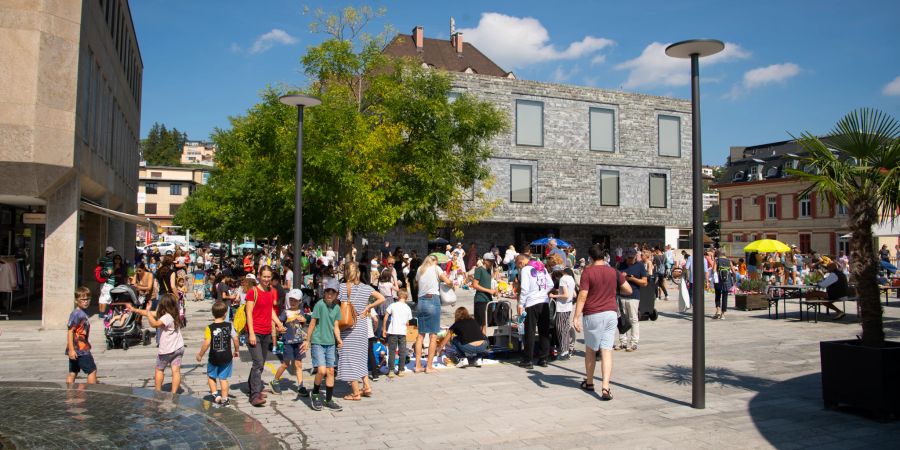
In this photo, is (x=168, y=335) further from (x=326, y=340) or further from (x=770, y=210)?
(x=770, y=210)

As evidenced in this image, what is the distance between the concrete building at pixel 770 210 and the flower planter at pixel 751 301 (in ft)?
115

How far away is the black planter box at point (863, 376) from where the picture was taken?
22.2 feet

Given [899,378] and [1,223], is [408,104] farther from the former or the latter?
[899,378]

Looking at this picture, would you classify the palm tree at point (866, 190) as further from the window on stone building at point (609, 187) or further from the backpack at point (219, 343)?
the window on stone building at point (609, 187)

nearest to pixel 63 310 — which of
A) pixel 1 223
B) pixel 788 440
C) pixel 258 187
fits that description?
pixel 1 223

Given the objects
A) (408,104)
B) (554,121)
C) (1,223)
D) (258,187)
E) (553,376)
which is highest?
(554,121)

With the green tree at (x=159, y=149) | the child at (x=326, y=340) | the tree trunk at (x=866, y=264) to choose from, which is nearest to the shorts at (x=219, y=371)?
the child at (x=326, y=340)

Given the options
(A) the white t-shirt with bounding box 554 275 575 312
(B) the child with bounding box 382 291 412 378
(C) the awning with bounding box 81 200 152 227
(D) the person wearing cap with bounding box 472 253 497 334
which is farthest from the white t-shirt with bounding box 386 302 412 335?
(C) the awning with bounding box 81 200 152 227

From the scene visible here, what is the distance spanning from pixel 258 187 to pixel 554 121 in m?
21.4

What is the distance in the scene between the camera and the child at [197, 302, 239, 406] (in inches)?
305

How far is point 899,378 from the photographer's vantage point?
6.85 m

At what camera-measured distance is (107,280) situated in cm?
1503

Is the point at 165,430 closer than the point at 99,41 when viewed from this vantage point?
Yes

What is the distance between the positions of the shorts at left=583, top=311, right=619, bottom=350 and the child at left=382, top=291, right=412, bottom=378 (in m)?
2.75
